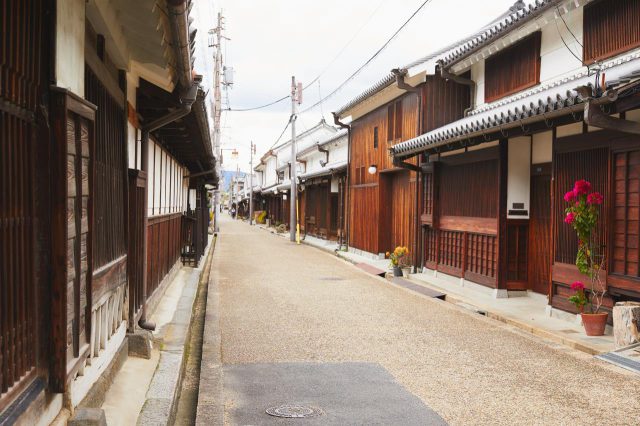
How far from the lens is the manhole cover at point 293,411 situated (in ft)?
20.0

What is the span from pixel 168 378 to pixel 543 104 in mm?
7136

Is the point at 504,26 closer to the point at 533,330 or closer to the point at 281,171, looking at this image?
the point at 533,330

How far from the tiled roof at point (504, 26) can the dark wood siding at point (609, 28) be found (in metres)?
0.77

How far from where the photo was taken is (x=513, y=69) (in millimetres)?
14555

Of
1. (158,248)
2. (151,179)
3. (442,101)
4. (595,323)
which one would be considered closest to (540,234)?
(595,323)

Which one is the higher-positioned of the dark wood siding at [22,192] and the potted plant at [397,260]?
the dark wood siding at [22,192]

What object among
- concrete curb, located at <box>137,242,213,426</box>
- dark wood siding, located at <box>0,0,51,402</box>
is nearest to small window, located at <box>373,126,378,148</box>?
concrete curb, located at <box>137,242,213,426</box>

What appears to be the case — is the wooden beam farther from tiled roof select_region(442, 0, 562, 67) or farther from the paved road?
tiled roof select_region(442, 0, 562, 67)

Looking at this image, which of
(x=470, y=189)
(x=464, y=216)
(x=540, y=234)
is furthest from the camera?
(x=464, y=216)

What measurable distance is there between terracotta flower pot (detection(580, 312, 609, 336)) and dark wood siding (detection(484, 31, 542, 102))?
19.4 feet

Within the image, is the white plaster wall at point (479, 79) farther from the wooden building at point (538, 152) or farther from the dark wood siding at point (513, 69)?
the dark wood siding at point (513, 69)

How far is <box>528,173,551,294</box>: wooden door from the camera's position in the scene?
13180 mm

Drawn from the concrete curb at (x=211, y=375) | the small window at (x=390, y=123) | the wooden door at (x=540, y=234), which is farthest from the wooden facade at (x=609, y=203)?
the small window at (x=390, y=123)

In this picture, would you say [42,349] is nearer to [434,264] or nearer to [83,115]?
[83,115]
